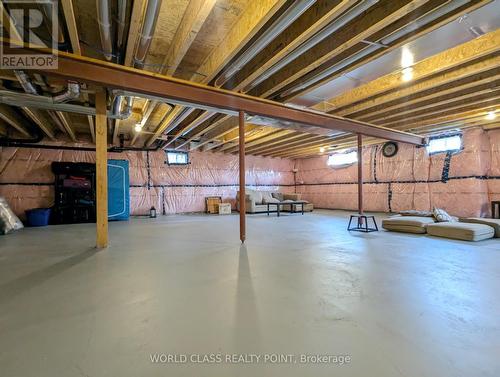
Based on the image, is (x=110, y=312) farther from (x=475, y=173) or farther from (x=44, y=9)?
(x=475, y=173)

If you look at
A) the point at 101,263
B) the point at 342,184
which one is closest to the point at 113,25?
the point at 101,263

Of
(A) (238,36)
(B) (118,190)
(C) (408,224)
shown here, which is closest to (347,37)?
(A) (238,36)

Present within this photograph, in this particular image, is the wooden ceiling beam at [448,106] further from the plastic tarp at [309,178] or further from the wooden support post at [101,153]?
the wooden support post at [101,153]

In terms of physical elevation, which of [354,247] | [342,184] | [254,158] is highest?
[254,158]

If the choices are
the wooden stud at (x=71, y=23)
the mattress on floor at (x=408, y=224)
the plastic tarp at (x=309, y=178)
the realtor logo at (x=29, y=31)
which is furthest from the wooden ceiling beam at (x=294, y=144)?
the realtor logo at (x=29, y=31)

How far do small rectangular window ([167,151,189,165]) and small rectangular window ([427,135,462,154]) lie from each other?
7931mm

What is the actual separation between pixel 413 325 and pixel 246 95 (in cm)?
357

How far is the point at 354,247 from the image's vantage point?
3.56 metres

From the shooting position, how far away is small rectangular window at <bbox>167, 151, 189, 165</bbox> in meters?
8.98

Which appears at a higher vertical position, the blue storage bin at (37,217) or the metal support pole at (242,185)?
the metal support pole at (242,185)

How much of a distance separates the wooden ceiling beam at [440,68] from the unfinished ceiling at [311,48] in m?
0.01

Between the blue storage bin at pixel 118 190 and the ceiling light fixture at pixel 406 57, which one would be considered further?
the blue storage bin at pixel 118 190

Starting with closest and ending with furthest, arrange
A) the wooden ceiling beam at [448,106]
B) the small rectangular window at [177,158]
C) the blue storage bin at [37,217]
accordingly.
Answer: the wooden ceiling beam at [448,106] < the blue storage bin at [37,217] < the small rectangular window at [177,158]

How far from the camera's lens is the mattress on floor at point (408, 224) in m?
4.59
